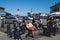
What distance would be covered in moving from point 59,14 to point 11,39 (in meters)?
24.6

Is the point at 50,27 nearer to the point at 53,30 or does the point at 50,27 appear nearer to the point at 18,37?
the point at 53,30

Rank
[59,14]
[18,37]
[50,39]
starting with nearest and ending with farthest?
[18,37] < [50,39] < [59,14]

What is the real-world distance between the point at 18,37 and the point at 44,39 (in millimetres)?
2655

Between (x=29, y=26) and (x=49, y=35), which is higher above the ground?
(x=29, y=26)

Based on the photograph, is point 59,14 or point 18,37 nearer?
point 18,37

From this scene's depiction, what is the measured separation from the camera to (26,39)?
14.7 meters

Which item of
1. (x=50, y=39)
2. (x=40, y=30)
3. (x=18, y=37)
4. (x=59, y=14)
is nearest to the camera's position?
(x=18, y=37)

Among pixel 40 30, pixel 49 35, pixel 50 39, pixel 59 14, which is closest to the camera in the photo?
pixel 50 39

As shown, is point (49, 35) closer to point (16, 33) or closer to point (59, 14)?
point (16, 33)

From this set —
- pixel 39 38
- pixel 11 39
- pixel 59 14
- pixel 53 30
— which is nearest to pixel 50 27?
pixel 53 30

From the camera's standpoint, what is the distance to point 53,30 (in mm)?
16969

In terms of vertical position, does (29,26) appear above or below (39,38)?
above

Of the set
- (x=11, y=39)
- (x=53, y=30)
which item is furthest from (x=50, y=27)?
(x=11, y=39)

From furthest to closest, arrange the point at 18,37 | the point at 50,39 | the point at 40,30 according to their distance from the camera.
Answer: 1. the point at 40,30
2. the point at 50,39
3. the point at 18,37
